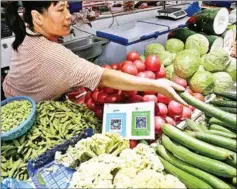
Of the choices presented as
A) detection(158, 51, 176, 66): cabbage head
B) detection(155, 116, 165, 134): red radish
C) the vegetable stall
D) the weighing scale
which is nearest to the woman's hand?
the vegetable stall

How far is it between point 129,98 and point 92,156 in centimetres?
55

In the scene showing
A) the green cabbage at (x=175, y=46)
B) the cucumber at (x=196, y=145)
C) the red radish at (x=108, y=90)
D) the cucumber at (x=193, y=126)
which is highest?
the green cabbage at (x=175, y=46)

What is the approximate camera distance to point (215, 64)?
2.27 m

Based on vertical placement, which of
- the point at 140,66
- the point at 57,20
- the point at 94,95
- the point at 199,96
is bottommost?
the point at 199,96

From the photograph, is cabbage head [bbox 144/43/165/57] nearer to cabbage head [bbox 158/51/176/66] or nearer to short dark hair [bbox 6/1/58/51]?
cabbage head [bbox 158/51/176/66]

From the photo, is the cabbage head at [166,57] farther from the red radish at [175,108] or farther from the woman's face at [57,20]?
the woman's face at [57,20]

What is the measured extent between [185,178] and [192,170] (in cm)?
4

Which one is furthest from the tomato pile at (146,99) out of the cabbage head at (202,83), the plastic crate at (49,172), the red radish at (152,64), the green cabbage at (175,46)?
the green cabbage at (175,46)

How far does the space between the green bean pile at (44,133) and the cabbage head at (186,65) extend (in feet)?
2.61

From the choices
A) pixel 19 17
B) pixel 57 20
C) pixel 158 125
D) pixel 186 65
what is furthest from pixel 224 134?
pixel 19 17

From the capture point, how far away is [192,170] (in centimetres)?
124

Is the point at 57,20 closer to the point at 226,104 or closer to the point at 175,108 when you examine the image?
the point at 175,108

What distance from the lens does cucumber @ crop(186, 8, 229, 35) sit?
2709mm

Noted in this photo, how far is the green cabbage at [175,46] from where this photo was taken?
2553 mm
